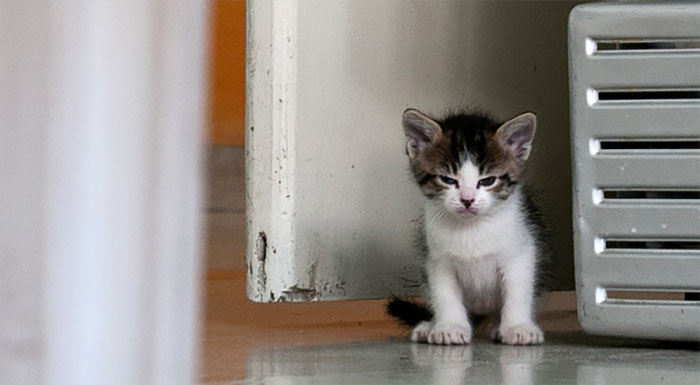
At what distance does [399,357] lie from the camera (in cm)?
185

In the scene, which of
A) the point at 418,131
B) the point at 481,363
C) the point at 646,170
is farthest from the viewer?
the point at 418,131

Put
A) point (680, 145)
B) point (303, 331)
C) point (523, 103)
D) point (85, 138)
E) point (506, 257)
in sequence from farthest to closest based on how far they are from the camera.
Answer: point (523, 103) < point (303, 331) < point (506, 257) < point (680, 145) < point (85, 138)

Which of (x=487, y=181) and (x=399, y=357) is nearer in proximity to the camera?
(x=399, y=357)

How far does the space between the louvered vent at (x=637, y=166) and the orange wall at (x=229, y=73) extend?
11.1ft

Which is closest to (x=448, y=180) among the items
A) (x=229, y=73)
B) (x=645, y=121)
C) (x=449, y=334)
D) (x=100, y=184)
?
(x=449, y=334)

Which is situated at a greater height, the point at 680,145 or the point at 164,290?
the point at 680,145

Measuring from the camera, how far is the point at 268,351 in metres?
1.93

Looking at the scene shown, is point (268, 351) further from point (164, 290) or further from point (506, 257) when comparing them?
point (164, 290)

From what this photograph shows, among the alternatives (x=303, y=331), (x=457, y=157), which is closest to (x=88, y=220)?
(x=457, y=157)

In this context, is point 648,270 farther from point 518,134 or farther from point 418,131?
point 418,131

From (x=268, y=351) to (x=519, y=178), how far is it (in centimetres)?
62

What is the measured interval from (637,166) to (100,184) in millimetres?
1713

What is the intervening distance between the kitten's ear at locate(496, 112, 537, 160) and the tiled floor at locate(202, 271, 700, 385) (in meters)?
0.38

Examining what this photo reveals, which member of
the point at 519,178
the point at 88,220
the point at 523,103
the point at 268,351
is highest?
the point at 523,103
